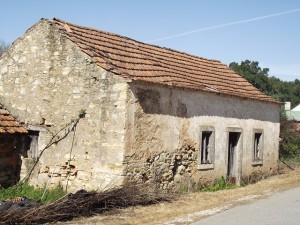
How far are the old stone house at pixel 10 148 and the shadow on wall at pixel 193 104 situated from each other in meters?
3.93

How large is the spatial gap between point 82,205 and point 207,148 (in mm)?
6065

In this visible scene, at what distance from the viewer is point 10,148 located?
Result: 475 inches

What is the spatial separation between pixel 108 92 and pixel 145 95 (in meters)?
1.04

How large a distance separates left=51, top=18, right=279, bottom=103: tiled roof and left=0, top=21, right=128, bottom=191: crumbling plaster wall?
1.30ft

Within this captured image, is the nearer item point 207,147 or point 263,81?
point 207,147

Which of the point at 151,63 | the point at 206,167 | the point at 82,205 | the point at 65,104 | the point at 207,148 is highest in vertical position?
the point at 151,63

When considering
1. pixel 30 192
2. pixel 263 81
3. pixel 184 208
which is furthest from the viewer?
pixel 263 81

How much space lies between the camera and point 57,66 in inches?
461

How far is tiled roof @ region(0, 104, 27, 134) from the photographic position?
1154 cm

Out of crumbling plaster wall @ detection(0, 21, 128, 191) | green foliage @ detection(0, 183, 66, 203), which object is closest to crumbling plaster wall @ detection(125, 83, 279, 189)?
crumbling plaster wall @ detection(0, 21, 128, 191)

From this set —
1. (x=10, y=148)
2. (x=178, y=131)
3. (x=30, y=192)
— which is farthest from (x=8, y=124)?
(x=178, y=131)

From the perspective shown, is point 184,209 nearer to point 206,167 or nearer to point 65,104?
point 206,167

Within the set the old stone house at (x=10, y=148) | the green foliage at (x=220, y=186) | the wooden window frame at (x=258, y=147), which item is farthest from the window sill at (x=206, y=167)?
the old stone house at (x=10, y=148)

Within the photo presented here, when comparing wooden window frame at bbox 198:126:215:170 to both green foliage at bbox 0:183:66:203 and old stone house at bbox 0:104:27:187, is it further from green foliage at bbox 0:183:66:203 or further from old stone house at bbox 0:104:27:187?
old stone house at bbox 0:104:27:187
